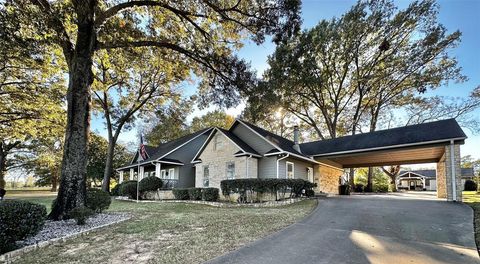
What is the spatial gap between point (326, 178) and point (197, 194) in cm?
1134

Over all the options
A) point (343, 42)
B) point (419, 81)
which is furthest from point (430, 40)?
point (343, 42)

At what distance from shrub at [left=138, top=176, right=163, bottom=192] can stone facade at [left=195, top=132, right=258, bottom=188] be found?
11.0 feet

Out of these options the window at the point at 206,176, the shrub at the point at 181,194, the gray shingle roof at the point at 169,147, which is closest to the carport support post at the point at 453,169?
the window at the point at 206,176

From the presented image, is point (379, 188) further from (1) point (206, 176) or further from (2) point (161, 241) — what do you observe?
(2) point (161, 241)

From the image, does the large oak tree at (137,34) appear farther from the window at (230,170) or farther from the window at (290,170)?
the window at (290,170)

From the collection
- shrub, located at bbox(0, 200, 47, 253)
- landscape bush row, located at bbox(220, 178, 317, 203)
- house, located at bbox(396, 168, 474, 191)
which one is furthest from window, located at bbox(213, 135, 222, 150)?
house, located at bbox(396, 168, 474, 191)

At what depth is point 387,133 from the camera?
17.5 metres

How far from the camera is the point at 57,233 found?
6480mm

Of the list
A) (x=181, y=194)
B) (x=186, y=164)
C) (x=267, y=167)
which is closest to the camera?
(x=267, y=167)

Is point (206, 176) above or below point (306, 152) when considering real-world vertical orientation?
below

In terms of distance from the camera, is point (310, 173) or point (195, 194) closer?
point (195, 194)

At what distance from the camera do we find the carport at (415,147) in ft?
42.1

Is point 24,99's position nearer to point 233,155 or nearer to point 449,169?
point 233,155

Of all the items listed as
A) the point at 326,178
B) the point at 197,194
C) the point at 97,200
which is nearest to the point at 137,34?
the point at 97,200
